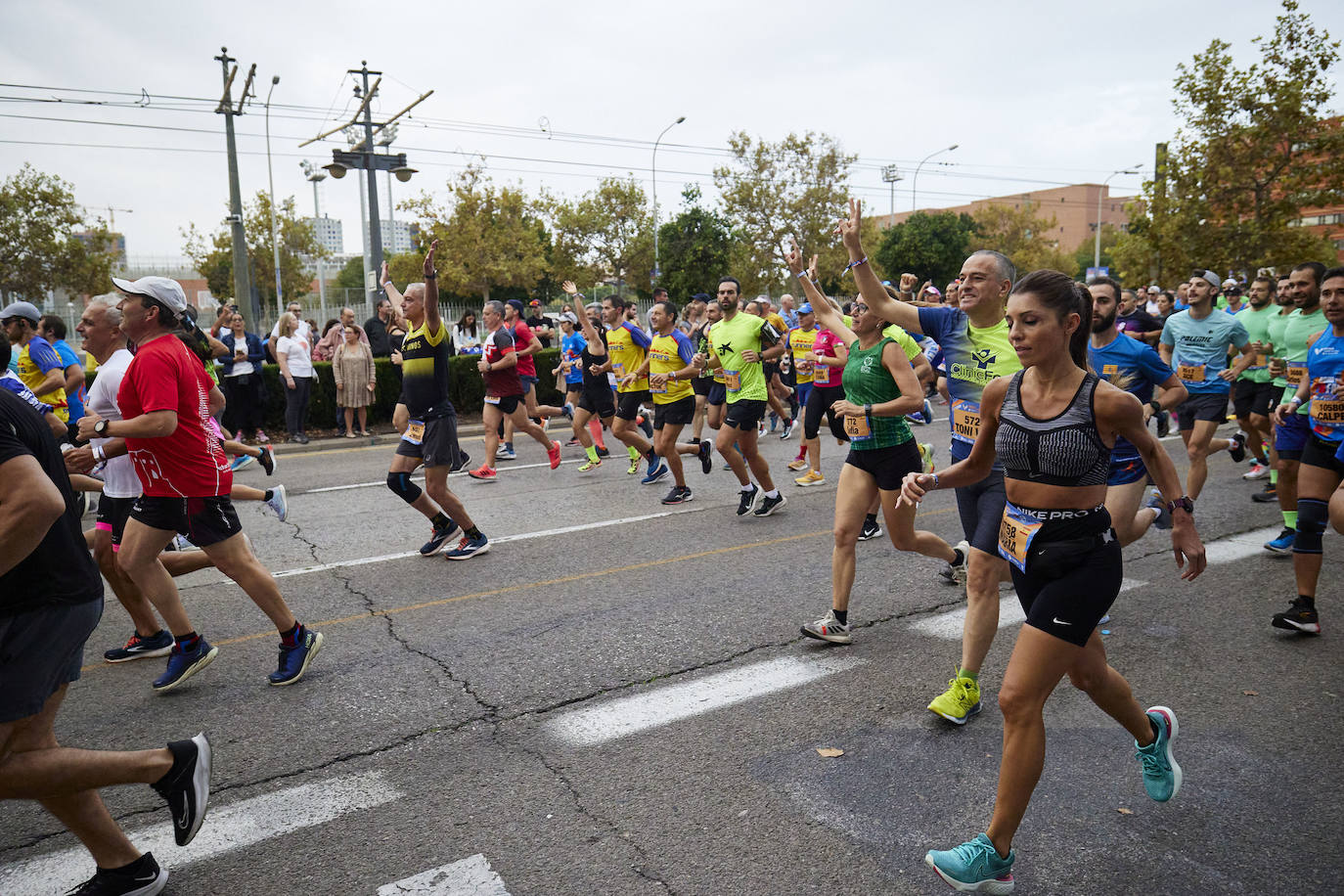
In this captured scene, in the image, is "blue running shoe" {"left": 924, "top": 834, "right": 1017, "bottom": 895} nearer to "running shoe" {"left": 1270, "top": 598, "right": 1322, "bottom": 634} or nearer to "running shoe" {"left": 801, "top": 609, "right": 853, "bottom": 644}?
"running shoe" {"left": 801, "top": 609, "right": 853, "bottom": 644}

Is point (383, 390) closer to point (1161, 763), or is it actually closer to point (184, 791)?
point (184, 791)

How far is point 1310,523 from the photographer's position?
16.5ft

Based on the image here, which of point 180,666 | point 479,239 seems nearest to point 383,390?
Result: point 180,666

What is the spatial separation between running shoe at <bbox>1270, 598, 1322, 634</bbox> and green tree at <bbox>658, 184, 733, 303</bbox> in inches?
1569

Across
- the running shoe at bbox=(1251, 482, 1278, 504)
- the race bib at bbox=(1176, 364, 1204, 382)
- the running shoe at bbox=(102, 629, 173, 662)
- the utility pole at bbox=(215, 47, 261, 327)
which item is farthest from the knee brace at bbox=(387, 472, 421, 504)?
the utility pole at bbox=(215, 47, 261, 327)

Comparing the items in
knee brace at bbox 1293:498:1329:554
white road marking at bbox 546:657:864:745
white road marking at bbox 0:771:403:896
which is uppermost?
knee brace at bbox 1293:498:1329:554

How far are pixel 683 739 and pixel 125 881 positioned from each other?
2099mm

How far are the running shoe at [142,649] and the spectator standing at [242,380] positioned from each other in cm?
778

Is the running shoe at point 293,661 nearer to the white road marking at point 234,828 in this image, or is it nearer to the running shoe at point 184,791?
the white road marking at point 234,828

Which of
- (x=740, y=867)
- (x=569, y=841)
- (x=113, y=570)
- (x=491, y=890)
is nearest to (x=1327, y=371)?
(x=740, y=867)

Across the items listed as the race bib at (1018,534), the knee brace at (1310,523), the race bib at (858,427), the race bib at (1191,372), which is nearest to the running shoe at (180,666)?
the race bib at (858,427)

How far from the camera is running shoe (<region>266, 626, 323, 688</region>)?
4.62m

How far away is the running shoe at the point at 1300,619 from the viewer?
507 cm

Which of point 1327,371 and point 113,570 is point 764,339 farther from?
point 113,570
